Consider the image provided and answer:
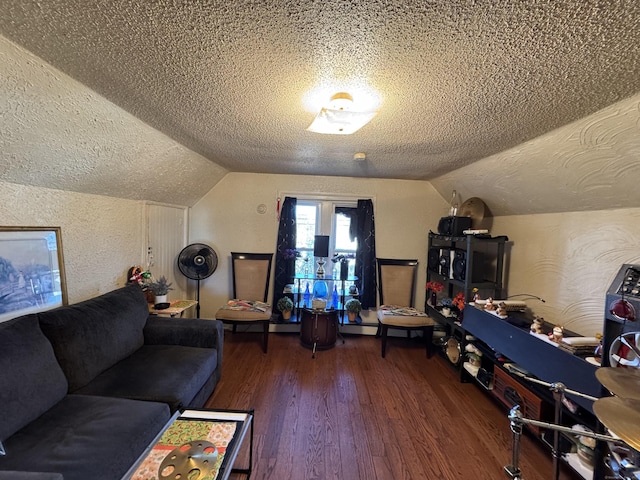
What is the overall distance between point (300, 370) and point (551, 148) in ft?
8.88

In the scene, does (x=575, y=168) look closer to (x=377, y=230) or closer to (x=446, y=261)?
(x=446, y=261)

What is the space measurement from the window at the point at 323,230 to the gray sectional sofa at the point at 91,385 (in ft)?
5.77

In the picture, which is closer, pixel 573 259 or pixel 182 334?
pixel 573 259

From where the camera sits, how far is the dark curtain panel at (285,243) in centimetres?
365

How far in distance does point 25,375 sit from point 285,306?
90.3 inches

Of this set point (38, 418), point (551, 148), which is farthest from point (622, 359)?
point (38, 418)

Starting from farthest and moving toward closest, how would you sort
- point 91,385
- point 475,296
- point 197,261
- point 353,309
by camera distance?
point 353,309 → point 197,261 → point 475,296 → point 91,385

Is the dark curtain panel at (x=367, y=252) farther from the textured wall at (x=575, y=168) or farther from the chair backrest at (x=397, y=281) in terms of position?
the textured wall at (x=575, y=168)

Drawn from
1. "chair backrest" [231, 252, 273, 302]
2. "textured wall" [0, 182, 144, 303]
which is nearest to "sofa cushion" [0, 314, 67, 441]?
"textured wall" [0, 182, 144, 303]

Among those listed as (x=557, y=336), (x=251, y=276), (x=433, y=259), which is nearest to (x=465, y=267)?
(x=433, y=259)

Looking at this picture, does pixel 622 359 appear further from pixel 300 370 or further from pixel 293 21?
pixel 300 370

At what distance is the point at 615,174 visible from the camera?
5.24ft

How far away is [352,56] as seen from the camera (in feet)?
3.64

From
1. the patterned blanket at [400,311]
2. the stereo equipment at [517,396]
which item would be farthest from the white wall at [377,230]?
the stereo equipment at [517,396]
